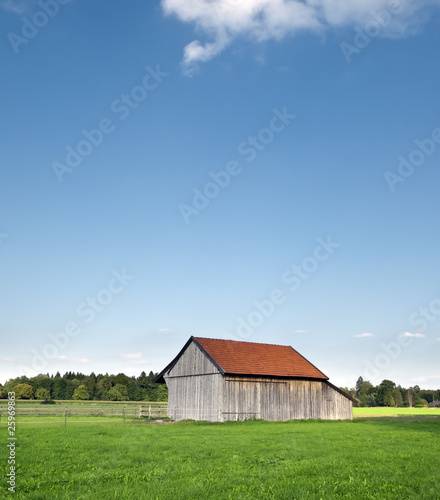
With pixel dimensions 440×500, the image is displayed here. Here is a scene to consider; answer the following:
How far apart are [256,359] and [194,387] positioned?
6180mm

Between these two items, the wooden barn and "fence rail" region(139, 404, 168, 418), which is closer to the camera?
the wooden barn

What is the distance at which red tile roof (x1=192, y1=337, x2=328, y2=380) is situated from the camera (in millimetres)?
41469

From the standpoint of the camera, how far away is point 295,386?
44.0 meters

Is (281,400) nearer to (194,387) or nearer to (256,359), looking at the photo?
(256,359)

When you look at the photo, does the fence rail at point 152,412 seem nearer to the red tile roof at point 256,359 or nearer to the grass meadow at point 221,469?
the red tile roof at point 256,359

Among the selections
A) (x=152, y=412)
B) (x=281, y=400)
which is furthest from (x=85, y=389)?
(x=281, y=400)

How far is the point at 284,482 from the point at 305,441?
1025cm

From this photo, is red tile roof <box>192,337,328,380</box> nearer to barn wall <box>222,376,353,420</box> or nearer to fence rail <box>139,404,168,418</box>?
barn wall <box>222,376,353,420</box>

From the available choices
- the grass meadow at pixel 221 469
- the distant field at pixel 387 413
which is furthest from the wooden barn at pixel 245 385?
the distant field at pixel 387 413

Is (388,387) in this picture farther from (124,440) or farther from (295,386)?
(124,440)

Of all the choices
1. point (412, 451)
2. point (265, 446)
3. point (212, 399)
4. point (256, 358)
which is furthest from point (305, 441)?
point (256, 358)

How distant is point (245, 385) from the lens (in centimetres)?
4109

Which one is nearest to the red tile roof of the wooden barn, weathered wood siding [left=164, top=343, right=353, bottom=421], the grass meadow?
the wooden barn

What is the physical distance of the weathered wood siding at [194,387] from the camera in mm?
40531
